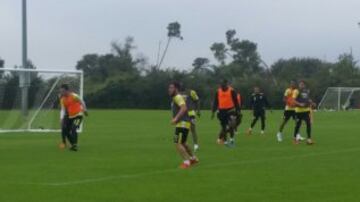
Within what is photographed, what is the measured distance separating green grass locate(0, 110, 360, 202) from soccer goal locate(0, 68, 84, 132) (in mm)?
8998

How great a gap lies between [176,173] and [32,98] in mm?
21182

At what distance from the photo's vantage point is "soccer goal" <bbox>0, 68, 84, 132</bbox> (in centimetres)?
3453

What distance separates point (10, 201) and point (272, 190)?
4.19m

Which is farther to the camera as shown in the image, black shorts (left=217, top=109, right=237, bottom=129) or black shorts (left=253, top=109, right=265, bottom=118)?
black shorts (left=253, top=109, right=265, bottom=118)

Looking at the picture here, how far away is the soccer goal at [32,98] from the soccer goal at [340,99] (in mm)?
51172

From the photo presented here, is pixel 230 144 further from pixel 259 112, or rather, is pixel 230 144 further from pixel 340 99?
pixel 340 99

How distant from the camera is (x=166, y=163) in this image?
18438mm

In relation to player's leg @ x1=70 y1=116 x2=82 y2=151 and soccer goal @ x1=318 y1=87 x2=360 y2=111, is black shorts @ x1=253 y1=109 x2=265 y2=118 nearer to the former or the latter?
player's leg @ x1=70 y1=116 x2=82 y2=151

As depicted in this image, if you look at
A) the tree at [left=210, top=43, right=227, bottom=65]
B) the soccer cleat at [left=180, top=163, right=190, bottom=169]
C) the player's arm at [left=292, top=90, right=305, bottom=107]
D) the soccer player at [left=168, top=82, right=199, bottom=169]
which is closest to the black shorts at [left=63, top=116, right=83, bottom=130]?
the soccer player at [left=168, top=82, right=199, bottom=169]

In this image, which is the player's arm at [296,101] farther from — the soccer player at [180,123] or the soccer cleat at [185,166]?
the soccer cleat at [185,166]

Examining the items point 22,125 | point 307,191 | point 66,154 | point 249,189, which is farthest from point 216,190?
point 22,125

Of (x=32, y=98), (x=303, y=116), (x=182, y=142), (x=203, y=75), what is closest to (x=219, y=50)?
(x=203, y=75)

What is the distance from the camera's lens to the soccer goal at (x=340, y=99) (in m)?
84.1

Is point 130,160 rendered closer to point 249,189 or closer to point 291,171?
point 291,171
